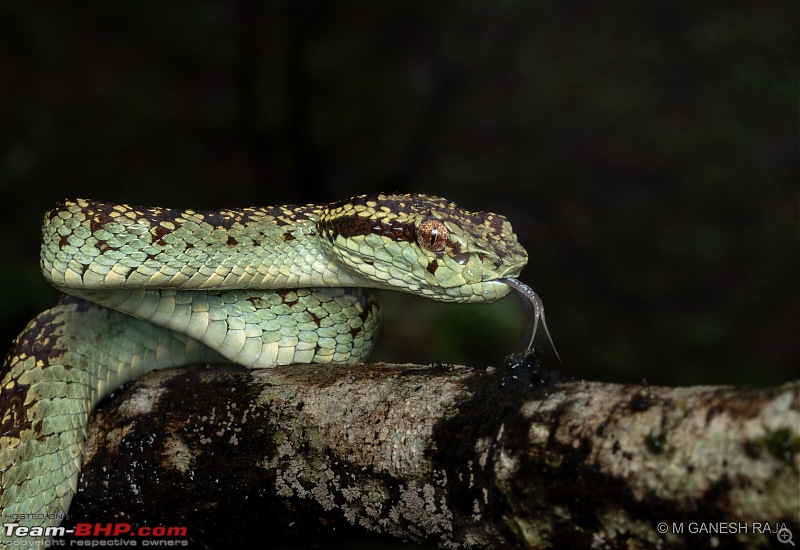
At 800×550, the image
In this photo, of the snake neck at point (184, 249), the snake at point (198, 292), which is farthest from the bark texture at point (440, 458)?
the snake neck at point (184, 249)

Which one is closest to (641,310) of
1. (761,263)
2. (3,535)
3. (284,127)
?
(761,263)

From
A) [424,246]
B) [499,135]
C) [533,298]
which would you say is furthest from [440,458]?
[499,135]

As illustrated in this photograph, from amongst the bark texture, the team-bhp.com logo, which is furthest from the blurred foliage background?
the bark texture

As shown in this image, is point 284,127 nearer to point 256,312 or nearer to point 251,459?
point 256,312

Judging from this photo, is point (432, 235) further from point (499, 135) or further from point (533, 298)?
point (499, 135)

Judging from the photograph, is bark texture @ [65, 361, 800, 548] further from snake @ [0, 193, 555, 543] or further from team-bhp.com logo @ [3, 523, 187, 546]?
snake @ [0, 193, 555, 543]

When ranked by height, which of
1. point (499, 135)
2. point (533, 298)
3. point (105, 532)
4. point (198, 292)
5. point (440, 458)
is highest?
point (533, 298)
